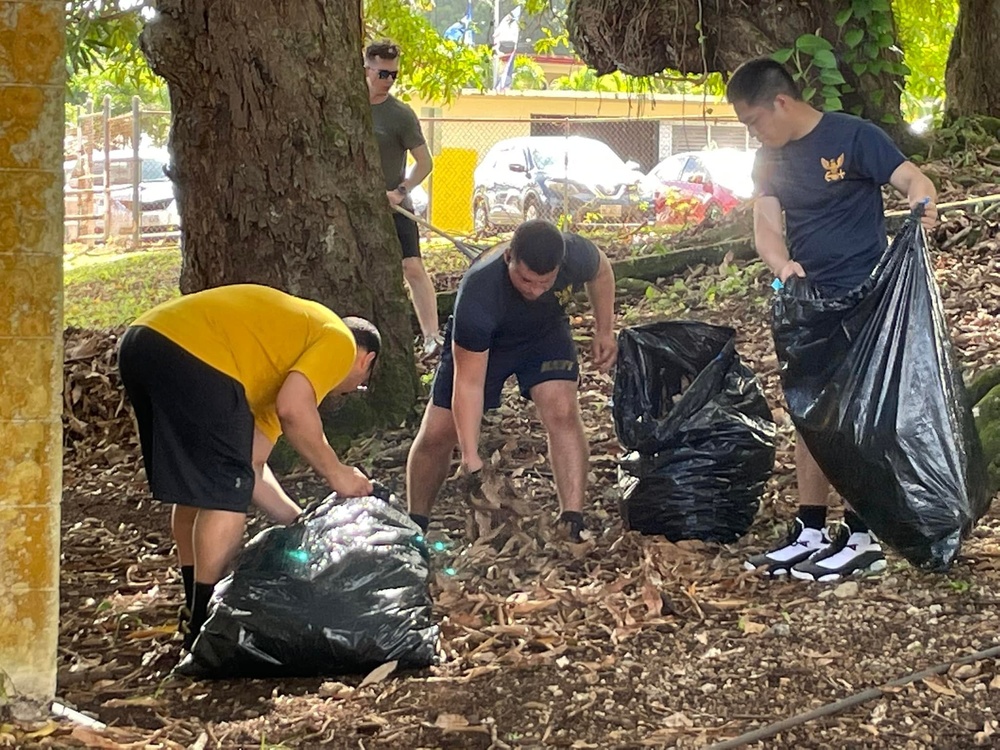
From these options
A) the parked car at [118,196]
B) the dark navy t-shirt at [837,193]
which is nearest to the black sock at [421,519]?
the dark navy t-shirt at [837,193]

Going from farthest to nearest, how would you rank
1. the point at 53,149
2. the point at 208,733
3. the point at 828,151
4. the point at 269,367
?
the point at 828,151 < the point at 269,367 < the point at 208,733 < the point at 53,149

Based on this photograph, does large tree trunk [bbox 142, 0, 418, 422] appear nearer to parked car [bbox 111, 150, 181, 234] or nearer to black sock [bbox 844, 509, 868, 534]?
Answer: black sock [bbox 844, 509, 868, 534]

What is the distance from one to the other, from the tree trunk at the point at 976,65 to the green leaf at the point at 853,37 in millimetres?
1611

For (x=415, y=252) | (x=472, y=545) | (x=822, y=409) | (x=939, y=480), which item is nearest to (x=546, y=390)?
(x=472, y=545)

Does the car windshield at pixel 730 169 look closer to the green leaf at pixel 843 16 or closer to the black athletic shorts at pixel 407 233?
the green leaf at pixel 843 16

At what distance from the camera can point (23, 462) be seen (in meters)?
3.06

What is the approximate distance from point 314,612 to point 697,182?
15.9 metres

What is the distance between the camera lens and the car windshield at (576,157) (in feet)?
62.6

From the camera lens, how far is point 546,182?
59.2ft

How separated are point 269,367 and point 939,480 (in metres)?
2.13

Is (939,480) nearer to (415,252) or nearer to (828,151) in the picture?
(828,151)

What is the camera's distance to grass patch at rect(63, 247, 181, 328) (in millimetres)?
12523

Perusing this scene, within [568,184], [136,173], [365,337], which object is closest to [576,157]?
[568,184]

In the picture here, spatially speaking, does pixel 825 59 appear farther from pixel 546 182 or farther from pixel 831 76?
pixel 546 182
